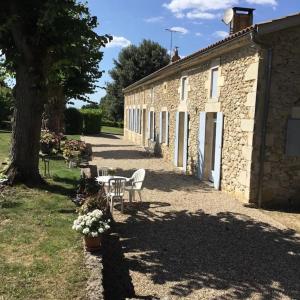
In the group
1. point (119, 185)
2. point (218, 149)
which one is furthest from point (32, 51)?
point (218, 149)

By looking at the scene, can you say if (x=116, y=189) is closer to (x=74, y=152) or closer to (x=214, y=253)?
(x=214, y=253)

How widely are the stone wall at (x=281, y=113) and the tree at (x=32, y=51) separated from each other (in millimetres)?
3813

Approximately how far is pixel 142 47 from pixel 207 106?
3488 centimetres

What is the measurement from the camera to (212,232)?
7.22m

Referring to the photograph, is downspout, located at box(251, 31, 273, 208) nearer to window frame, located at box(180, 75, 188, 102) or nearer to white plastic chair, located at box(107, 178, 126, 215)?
white plastic chair, located at box(107, 178, 126, 215)

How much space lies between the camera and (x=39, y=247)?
5602 millimetres

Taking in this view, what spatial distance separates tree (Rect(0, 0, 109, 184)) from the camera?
8721mm

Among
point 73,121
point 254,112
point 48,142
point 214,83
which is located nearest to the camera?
point 254,112

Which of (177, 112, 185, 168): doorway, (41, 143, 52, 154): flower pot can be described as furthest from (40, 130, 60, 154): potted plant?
(177, 112, 185, 168): doorway

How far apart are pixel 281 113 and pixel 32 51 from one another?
18.3ft

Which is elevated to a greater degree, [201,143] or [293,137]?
[293,137]

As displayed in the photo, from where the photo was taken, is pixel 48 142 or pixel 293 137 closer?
pixel 293 137

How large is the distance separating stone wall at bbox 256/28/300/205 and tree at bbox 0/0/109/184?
381 centimetres

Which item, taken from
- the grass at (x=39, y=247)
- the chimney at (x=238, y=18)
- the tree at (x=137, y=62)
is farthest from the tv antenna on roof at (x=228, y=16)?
the tree at (x=137, y=62)
